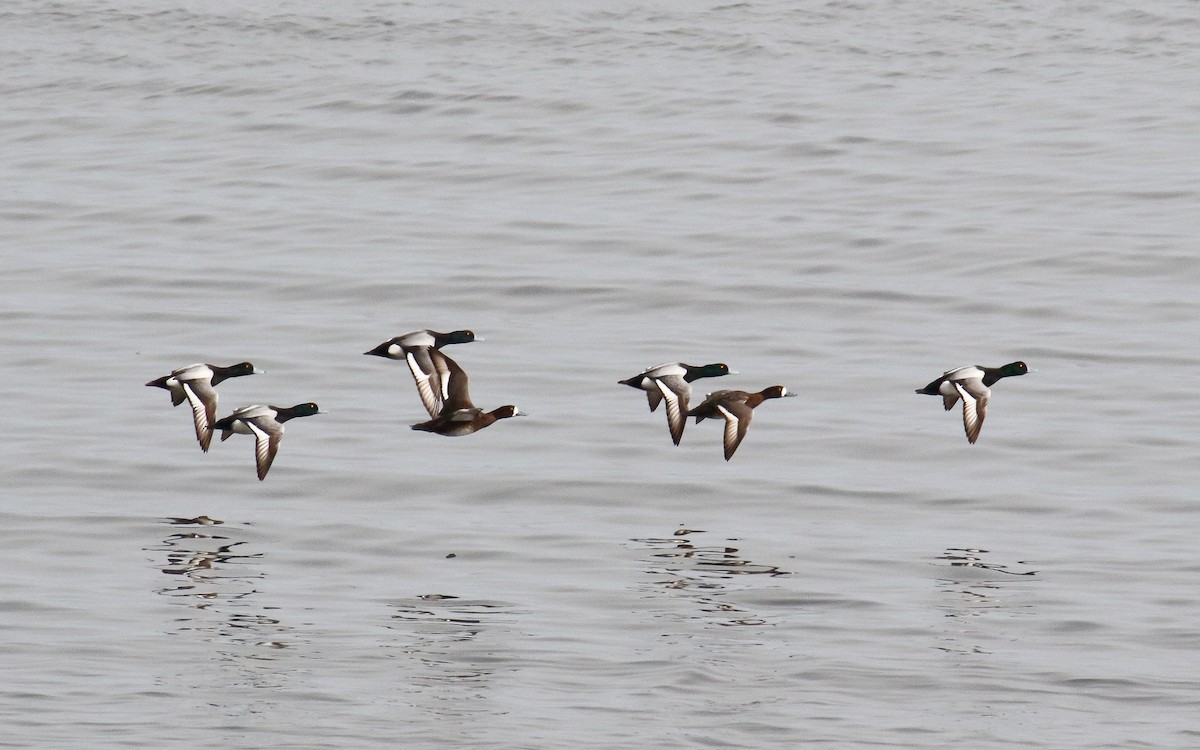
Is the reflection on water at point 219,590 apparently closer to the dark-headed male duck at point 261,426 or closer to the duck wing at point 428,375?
the dark-headed male duck at point 261,426

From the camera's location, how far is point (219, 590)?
14281mm

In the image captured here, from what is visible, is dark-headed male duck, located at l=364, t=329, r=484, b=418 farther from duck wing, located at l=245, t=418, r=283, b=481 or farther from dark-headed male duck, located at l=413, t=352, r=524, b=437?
duck wing, located at l=245, t=418, r=283, b=481

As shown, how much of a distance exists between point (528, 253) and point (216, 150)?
9.00 metres

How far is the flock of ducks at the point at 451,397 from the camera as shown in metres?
16.6

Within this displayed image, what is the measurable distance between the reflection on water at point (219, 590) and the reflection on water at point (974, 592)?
14.4ft

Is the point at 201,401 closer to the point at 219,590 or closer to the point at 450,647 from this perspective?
the point at 219,590

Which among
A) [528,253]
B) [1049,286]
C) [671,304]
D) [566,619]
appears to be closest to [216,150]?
[528,253]

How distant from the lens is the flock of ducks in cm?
1658

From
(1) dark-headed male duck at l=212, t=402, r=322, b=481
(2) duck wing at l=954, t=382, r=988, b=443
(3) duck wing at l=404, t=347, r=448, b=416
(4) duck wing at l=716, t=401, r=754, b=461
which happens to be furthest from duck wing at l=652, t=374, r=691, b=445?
(1) dark-headed male duck at l=212, t=402, r=322, b=481

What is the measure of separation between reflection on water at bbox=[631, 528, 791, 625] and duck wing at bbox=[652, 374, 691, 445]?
122cm

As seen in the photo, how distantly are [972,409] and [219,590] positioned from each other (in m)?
6.63

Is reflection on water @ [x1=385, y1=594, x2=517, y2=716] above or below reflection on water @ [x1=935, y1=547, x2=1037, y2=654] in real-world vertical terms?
above

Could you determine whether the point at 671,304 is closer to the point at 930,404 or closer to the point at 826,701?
the point at 930,404

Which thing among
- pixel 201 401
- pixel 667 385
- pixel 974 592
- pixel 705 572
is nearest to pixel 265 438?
pixel 201 401
